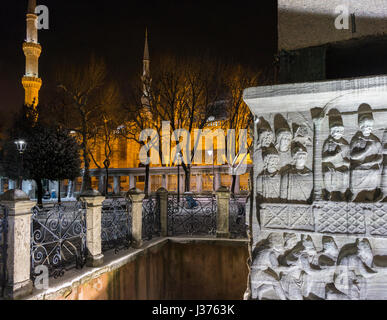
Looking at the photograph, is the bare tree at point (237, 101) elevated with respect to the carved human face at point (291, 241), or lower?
elevated

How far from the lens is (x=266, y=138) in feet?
9.53

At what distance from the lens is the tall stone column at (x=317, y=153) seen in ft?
9.01

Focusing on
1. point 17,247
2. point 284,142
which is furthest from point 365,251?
point 17,247

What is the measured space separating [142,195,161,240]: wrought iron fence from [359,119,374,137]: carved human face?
588 cm

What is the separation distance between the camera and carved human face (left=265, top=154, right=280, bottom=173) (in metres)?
2.87

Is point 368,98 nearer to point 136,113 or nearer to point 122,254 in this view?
point 122,254

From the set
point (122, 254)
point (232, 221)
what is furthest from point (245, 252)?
point (232, 221)

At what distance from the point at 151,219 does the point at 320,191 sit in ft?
19.1

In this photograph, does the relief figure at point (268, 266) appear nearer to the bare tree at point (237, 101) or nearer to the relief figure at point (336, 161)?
the relief figure at point (336, 161)

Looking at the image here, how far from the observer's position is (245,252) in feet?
23.6

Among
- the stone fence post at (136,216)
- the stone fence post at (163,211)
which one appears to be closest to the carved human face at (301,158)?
the stone fence post at (136,216)

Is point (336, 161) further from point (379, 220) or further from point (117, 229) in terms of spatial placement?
point (117, 229)

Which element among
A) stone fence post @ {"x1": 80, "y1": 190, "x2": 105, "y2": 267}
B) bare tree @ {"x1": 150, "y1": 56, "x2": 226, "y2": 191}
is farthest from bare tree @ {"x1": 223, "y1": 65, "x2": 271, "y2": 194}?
stone fence post @ {"x1": 80, "y1": 190, "x2": 105, "y2": 267}
